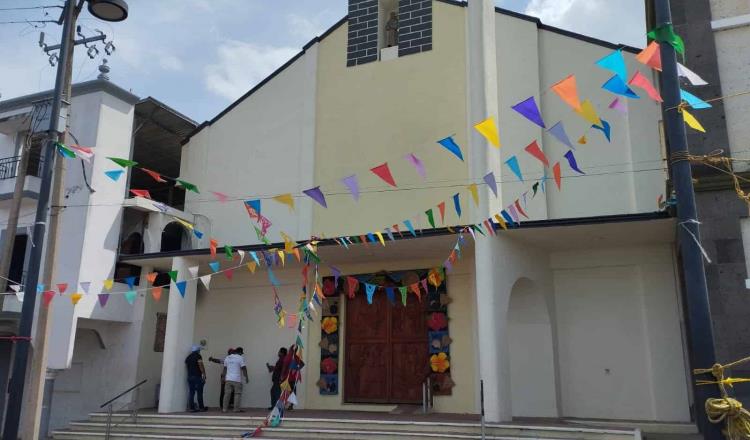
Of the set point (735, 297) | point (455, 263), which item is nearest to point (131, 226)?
point (455, 263)

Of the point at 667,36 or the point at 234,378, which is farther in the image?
the point at 234,378

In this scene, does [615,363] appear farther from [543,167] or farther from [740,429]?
[740,429]

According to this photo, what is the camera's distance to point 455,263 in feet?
46.4

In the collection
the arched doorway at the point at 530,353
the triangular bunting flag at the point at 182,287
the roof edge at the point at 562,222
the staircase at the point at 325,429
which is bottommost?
the staircase at the point at 325,429

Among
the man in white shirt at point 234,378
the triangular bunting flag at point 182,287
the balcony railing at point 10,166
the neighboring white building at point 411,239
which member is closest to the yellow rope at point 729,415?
the neighboring white building at point 411,239

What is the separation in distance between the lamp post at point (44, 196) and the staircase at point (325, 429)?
11.3 feet

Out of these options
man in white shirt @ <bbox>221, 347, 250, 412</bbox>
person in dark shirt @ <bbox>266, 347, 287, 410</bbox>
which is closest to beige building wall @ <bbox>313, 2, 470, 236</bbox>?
person in dark shirt @ <bbox>266, 347, 287, 410</bbox>

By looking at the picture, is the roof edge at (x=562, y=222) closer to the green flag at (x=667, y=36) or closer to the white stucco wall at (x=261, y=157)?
the white stucco wall at (x=261, y=157)

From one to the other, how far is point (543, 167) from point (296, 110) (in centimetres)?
618

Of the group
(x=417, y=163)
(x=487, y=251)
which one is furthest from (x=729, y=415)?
(x=487, y=251)

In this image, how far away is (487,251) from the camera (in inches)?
454

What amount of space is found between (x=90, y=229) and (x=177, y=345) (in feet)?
10.3

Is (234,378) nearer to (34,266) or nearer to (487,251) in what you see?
(34,266)

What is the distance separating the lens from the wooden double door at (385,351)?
14086mm
